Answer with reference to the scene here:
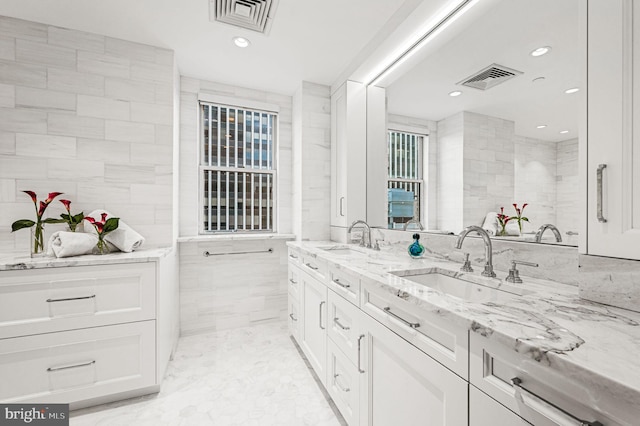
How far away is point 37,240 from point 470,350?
2649 millimetres

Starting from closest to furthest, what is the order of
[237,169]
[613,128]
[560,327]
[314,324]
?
[560,327] → [613,128] → [314,324] → [237,169]

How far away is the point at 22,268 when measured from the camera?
1.55 metres

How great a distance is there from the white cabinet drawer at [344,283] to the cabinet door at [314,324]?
0.48 feet

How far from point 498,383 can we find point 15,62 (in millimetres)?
3367

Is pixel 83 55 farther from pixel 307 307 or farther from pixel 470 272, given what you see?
pixel 470 272

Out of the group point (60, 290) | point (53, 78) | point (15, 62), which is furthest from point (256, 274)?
point (15, 62)

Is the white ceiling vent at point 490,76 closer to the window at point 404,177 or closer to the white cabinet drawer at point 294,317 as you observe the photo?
the window at point 404,177

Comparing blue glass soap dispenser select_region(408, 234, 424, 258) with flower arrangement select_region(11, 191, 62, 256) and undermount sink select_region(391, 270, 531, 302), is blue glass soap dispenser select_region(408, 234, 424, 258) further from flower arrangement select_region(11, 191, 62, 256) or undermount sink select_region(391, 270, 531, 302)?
flower arrangement select_region(11, 191, 62, 256)

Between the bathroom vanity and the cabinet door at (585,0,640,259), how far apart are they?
24 cm

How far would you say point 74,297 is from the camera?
64.7 inches

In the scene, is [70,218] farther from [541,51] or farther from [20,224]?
[541,51]

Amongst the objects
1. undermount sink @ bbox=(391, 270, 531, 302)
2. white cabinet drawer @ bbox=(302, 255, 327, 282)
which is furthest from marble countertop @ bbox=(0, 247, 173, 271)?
undermount sink @ bbox=(391, 270, 531, 302)

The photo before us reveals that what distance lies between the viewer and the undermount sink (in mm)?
1121

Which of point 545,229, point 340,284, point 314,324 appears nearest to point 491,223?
point 545,229
